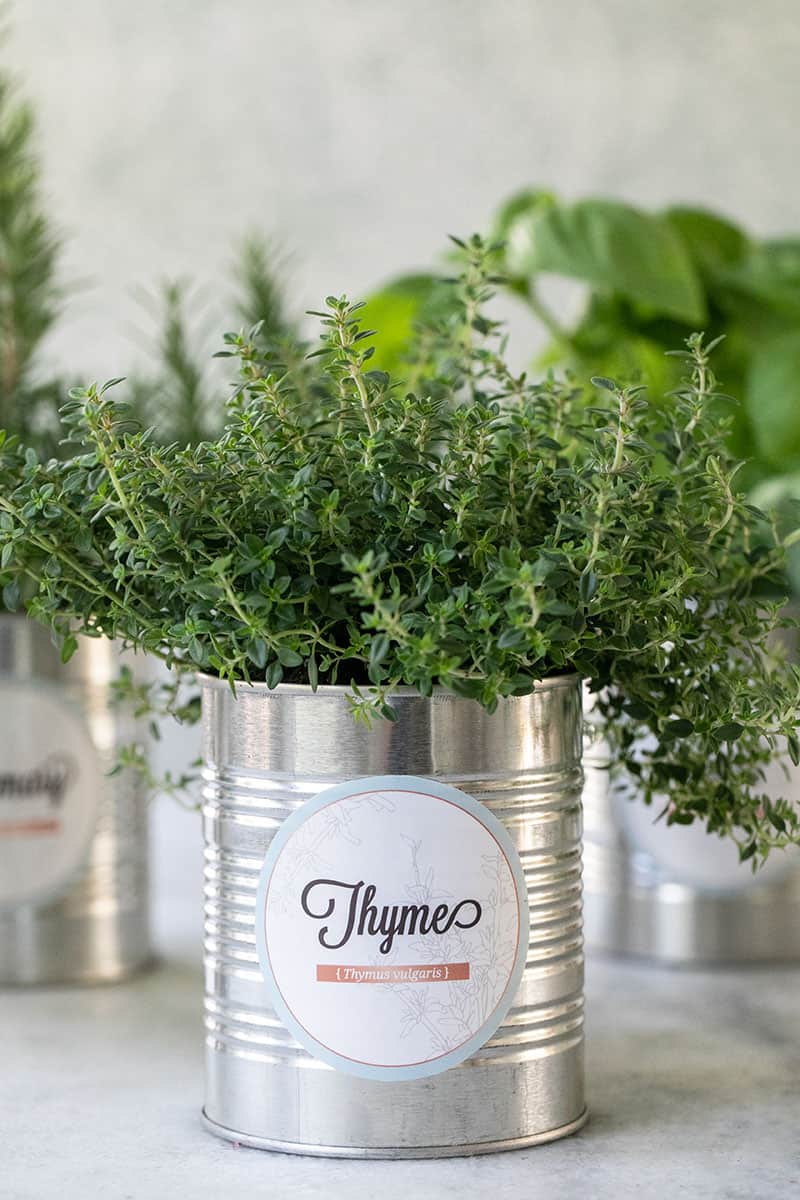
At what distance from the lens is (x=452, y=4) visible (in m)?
1.40

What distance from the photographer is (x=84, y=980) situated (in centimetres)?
74

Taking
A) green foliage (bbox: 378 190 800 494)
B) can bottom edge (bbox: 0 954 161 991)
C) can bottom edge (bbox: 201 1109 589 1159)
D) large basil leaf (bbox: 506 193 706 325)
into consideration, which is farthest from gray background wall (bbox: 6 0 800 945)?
can bottom edge (bbox: 201 1109 589 1159)

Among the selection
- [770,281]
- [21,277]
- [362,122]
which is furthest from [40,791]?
[362,122]

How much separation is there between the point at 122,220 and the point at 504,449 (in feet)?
3.59

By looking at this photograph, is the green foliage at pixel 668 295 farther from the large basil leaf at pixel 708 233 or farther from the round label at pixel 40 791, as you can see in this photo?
the round label at pixel 40 791

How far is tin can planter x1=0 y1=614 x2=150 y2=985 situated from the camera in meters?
0.71

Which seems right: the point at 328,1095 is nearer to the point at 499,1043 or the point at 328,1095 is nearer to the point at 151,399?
the point at 499,1043

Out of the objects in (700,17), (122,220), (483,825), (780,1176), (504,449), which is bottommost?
(780,1176)

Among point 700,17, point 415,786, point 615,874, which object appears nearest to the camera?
point 415,786

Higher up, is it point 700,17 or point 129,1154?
point 700,17

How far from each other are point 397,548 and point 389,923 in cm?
12

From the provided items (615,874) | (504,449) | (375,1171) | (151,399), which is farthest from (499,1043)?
(151,399)

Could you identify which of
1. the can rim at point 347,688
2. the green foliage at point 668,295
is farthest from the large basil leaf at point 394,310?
the can rim at point 347,688

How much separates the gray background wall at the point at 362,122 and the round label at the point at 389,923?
3.19 ft
